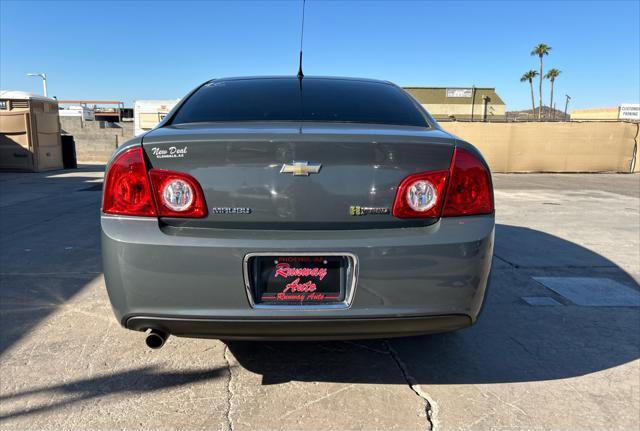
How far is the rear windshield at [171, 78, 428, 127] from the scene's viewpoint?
8.82 feet

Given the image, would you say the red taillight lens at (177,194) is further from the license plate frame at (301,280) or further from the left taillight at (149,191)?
the license plate frame at (301,280)

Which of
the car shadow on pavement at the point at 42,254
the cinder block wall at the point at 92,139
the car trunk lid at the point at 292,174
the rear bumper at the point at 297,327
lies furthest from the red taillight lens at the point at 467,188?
the cinder block wall at the point at 92,139

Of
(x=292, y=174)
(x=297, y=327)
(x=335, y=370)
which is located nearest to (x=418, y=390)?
(x=335, y=370)

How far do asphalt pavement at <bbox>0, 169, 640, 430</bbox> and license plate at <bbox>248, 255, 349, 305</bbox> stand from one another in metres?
0.65

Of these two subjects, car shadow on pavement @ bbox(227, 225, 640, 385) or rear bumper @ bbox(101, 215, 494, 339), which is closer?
rear bumper @ bbox(101, 215, 494, 339)

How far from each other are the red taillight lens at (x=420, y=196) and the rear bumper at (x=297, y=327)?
476mm

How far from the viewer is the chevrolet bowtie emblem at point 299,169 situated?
6.61ft

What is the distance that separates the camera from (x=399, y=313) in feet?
6.72

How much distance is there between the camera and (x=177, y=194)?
2041 mm

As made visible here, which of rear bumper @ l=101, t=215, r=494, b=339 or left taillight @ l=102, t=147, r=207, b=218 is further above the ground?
left taillight @ l=102, t=147, r=207, b=218

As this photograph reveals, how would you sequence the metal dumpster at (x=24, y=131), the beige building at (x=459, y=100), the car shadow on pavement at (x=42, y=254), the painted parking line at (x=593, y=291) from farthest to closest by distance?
the beige building at (x=459, y=100) → the metal dumpster at (x=24, y=131) → the painted parking line at (x=593, y=291) → the car shadow on pavement at (x=42, y=254)

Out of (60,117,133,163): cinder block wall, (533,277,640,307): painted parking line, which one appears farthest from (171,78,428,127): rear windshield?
(60,117,133,163): cinder block wall

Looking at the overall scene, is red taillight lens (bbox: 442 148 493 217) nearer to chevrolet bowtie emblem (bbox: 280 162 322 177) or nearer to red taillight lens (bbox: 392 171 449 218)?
red taillight lens (bbox: 392 171 449 218)

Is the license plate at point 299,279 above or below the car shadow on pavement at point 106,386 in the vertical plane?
above
